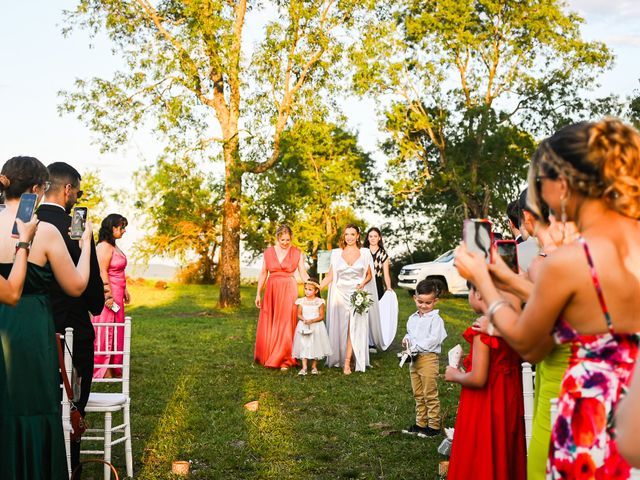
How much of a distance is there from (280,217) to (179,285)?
6512mm

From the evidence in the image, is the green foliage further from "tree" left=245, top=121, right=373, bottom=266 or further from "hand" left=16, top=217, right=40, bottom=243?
"hand" left=16, top=217, right=40, bottom=243

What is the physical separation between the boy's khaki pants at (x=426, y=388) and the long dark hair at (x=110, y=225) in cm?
473

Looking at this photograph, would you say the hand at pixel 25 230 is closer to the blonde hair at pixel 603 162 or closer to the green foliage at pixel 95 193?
the blonde hair at pixel 603 162

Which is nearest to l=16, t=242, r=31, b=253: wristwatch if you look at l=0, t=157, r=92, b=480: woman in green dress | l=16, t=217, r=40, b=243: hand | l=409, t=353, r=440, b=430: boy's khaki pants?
l=16, t=217, r=40, b=243: hand

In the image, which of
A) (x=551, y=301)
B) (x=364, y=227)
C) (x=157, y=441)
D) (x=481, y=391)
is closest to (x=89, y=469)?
(x=157, y=441)

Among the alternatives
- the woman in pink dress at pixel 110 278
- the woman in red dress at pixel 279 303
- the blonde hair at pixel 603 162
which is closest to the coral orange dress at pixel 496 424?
the blonde hair at pixel 603 162

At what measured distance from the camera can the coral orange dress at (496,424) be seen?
4.23m

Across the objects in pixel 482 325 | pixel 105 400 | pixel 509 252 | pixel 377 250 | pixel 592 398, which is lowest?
pixel 105 400

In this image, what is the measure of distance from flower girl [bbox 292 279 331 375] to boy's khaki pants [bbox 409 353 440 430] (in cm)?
378

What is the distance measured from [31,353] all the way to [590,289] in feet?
10.2

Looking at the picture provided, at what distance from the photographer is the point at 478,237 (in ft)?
8.89

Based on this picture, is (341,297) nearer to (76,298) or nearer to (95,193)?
(76,298)

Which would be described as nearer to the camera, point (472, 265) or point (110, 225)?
point (472, 265)

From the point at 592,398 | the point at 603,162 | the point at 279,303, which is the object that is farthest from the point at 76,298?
the point at 279,303
